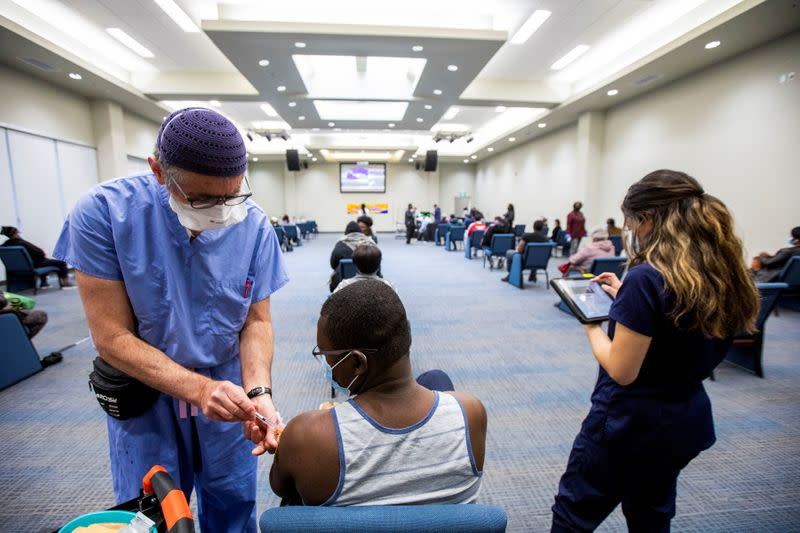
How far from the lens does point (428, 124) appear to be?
38.3ft

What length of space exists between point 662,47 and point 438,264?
5.79 m

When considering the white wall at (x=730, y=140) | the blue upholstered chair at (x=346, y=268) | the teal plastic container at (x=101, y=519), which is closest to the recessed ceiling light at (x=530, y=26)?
the white wall at (x=730, y=140)

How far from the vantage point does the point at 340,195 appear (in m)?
20.1

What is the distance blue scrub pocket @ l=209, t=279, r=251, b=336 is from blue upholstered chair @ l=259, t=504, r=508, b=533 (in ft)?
1.66

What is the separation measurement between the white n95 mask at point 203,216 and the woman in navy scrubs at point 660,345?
110 cm

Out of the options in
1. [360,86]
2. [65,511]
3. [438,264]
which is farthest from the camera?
[438,264]

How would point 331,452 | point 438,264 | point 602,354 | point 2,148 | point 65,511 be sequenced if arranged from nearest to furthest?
1. point 331,452
2. point 602,354
3. point 65,511
4. point 2,148
5. point 438,264

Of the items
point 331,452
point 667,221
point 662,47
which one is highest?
point 662,47

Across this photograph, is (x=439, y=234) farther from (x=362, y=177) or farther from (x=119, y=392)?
(x=119, y=392)

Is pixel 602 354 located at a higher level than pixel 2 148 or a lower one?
lower

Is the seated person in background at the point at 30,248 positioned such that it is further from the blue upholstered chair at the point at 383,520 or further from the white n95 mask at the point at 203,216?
the blue upholstered chair at the point at 383,520

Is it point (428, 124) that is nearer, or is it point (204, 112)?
point (204, 112)

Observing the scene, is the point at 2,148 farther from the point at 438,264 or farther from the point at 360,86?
the point at 438,264

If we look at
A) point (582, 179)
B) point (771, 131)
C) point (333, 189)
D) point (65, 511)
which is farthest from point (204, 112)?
point (333, 189)
